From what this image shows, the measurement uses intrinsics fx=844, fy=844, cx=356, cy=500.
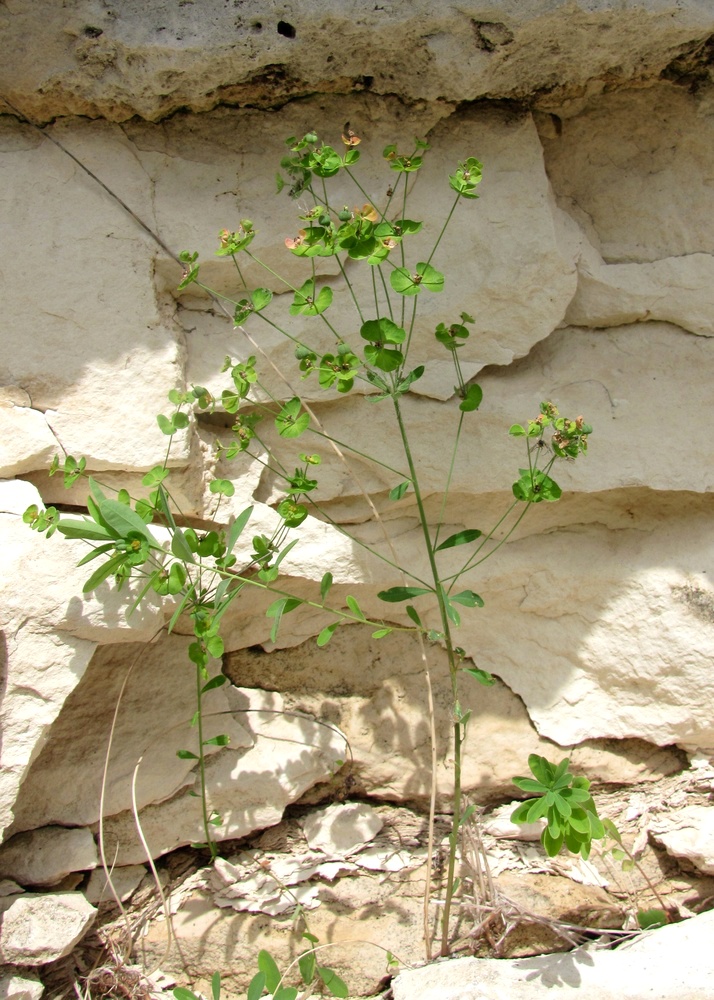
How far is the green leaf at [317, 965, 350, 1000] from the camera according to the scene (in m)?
1.84

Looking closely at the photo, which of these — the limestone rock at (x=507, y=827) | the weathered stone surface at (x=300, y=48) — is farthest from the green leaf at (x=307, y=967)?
the weathered stone surface at (x=300, y=48)

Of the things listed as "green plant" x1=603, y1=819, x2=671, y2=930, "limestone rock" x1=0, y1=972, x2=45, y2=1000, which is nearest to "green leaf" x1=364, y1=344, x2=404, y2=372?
"green plant" x1=603, y1=819, x2=671, y2=930

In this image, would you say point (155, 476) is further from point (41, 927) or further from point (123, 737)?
point (41, 927)

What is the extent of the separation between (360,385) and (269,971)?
138cm

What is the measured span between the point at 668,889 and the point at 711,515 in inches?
38.4

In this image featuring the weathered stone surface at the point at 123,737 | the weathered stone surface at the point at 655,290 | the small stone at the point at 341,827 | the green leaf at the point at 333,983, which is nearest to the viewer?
the green leaf at the point at 333,983

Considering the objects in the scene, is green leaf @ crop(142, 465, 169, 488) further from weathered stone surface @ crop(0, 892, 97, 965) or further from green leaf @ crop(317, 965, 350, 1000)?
green leaf @ crop(317, 965, 350, 1000)

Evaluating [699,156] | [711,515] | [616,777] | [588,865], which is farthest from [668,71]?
[588,865]

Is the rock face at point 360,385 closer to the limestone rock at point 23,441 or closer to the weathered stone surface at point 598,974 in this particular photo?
the limestone rock at point 23,441

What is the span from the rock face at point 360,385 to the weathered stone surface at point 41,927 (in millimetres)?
20

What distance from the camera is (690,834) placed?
7.03 ft

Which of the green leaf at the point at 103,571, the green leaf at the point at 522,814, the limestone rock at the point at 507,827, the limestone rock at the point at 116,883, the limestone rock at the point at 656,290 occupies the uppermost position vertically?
the limestone rock at the point at 656,290

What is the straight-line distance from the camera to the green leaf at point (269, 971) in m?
1.79

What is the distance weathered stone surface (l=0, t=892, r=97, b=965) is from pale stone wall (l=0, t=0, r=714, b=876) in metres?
0.17
